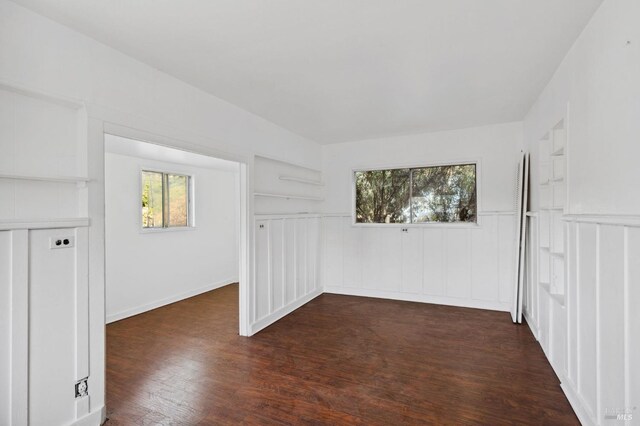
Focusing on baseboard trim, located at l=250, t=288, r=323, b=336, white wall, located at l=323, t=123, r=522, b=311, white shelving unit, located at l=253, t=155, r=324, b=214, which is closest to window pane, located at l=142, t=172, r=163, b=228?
white shelving unit, located at l=253, t=155, r=324, b=214

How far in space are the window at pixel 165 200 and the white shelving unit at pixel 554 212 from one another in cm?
508

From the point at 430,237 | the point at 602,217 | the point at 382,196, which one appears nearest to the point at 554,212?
the point at 602,217

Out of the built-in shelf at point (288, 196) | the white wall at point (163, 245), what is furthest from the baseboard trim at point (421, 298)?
the white wall at point (163, 245)

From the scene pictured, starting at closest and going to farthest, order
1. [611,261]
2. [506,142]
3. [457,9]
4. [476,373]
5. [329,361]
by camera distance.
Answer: [611,261]
[457,9]
[476,373]
[329,361]
[506,142]

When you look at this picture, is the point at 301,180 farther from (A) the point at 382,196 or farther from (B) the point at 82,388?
(B) the point at 82,388

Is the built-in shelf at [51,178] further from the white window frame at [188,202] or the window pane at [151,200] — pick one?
the window pane at [151,200]

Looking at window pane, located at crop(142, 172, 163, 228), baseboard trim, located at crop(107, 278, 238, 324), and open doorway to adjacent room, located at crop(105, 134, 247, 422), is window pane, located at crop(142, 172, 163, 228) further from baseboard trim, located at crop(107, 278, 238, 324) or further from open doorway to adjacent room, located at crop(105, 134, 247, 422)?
baseboard trim, located at crop(107, 278, 238, 324)

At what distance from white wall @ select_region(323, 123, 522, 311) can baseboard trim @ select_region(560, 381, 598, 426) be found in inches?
84.2

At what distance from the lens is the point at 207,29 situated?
6.65ft

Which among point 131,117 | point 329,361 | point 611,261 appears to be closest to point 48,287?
point 131,117

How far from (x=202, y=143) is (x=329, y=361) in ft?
7.75

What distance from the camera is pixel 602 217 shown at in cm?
169

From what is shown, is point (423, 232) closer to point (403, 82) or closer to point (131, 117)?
point (403, 82)

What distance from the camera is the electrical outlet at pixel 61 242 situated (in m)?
1.90
